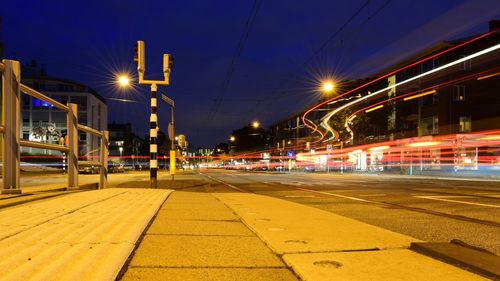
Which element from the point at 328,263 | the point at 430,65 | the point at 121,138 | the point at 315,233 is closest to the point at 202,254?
the point at 328,263

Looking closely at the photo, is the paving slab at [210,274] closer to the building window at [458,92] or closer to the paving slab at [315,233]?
the paving slab at [315,233]

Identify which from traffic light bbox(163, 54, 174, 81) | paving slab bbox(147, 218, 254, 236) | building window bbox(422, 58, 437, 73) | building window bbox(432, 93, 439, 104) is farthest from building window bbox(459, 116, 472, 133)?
paving slab bbox(147, 218, 254, 236)

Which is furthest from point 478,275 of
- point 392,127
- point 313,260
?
point 392,127

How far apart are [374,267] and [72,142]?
902cm

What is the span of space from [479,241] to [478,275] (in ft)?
8.40

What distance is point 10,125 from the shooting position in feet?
28.0

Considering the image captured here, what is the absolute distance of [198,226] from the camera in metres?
7.23

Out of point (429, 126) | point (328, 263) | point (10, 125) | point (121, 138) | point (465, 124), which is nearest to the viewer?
point (328, 263)

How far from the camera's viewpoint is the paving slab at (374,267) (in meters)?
4.39

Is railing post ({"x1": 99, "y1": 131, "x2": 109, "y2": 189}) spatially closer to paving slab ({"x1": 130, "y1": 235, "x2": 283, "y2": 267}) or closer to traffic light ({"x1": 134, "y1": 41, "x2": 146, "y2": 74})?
traffic light ({"x1": 134, "y1": 41, "x2": 146, "y2": 74})

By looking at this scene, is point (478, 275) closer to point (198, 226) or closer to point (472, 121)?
point (198, 226)

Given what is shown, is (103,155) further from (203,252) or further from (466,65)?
(466,65)

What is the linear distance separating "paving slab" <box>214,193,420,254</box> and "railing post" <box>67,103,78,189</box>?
4871 mm

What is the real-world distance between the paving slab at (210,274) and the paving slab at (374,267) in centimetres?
22
